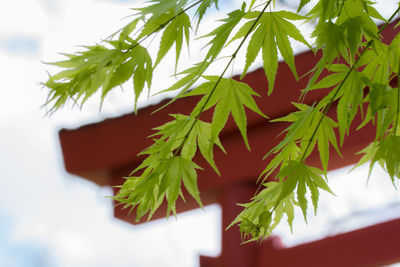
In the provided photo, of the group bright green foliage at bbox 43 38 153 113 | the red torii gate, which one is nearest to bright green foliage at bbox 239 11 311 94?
bright green foliage at bbox 43 38 153 113

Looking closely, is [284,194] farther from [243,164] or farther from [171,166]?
[243,164]

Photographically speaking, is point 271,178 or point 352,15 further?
point 271,178

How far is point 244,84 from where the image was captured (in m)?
0.64

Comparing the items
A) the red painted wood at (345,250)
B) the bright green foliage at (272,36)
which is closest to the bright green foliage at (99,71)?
the bright green foliage at (272,36)

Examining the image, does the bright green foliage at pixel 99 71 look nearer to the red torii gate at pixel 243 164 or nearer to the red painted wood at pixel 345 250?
the red torii gate at pixel 243 164

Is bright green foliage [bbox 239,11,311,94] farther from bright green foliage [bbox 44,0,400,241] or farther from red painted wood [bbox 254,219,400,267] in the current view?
red painted wood [bbox 254,219,400,267]

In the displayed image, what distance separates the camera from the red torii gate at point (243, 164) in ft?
5.02

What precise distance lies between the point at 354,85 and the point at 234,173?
1058 mm

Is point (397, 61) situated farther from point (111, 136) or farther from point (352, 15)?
point (111, 136)

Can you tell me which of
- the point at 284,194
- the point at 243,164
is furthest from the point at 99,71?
the point at 243,164

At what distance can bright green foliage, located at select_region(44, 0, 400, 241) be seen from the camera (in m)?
0.55

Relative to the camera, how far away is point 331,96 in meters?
0.66

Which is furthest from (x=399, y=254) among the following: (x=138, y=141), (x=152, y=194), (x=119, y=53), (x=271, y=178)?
Answer: (x=119, y=53)

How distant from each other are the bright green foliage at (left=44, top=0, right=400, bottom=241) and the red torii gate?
2.70ft
